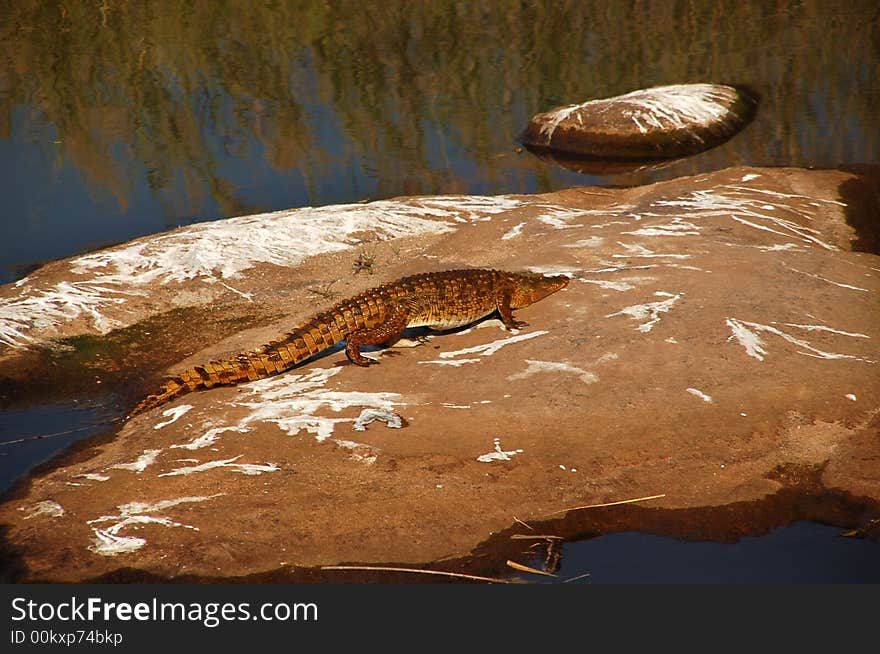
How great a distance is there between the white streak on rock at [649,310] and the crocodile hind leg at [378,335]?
170cm

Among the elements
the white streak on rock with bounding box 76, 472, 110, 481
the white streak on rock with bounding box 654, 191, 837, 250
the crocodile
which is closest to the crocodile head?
the crocodile

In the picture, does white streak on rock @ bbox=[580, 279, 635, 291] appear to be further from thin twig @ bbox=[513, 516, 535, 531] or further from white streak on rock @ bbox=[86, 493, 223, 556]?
white streak on rock @ bbox=[86, 493, 223, 556]

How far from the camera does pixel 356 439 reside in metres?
6.75

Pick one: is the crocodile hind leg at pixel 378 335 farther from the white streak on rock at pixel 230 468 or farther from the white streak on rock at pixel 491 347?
the white streak on rock at pixel 230 468

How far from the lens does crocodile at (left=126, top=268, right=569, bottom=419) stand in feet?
25.3

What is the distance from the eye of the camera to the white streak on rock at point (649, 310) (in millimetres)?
7961

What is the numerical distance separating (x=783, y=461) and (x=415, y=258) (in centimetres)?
536

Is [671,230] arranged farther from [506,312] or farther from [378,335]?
[378,335]

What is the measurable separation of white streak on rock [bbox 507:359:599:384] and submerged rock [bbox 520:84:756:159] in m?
8.36

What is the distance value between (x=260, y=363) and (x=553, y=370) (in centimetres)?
227

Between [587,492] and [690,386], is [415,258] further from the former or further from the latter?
[587,492]

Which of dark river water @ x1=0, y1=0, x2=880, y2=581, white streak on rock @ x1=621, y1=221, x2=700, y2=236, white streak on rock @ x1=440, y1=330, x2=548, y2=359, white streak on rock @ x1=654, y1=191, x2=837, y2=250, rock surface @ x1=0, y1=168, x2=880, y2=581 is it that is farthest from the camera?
dark river water @ x1=0, y1=0, x2=880, y2=581

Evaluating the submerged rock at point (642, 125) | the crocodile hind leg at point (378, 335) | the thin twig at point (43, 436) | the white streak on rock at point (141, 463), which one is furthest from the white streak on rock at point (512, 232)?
the white streak on rock at point (141, 463)

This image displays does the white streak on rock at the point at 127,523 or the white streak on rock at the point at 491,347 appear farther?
the white streak on rock at the point at 491,347
